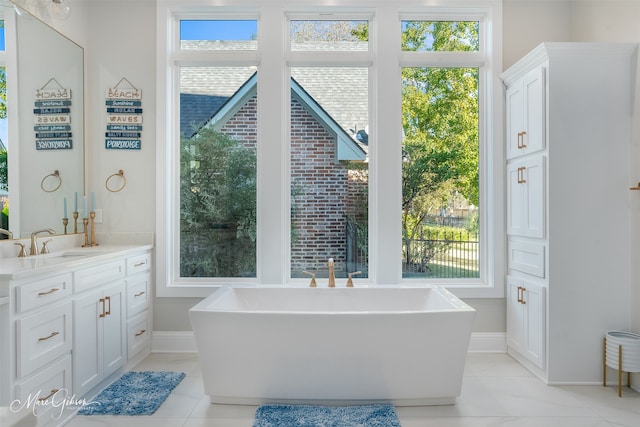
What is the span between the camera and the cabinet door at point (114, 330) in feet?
9.21

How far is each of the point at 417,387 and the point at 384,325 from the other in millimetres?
442

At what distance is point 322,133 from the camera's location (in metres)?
3.71

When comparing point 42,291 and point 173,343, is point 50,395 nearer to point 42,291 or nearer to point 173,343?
point 42,291

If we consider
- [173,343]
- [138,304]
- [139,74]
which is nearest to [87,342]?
[138,304]

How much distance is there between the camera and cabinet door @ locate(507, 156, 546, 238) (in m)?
2.96

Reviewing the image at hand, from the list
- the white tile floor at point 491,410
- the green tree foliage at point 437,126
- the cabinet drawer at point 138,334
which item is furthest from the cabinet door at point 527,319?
the cabinet drawer at point 138,334

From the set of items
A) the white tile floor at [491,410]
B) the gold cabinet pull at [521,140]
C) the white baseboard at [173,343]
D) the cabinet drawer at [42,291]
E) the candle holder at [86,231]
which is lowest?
the white tile floor at [491,410]

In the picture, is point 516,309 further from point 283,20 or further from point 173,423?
point 283,20

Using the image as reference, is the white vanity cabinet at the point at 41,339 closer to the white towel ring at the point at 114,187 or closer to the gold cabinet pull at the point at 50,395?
the gold cabinet pull at the point at 50,395

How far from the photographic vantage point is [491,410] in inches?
100.0

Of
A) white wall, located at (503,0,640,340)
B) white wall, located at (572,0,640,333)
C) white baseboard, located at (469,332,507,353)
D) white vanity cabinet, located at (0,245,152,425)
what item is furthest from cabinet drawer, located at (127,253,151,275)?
white wall, located at (572,0,640,333)

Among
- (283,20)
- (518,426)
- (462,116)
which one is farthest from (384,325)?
(283,20)

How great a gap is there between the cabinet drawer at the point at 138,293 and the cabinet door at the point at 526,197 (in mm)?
2922

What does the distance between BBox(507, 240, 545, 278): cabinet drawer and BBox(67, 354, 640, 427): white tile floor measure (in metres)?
0.76
